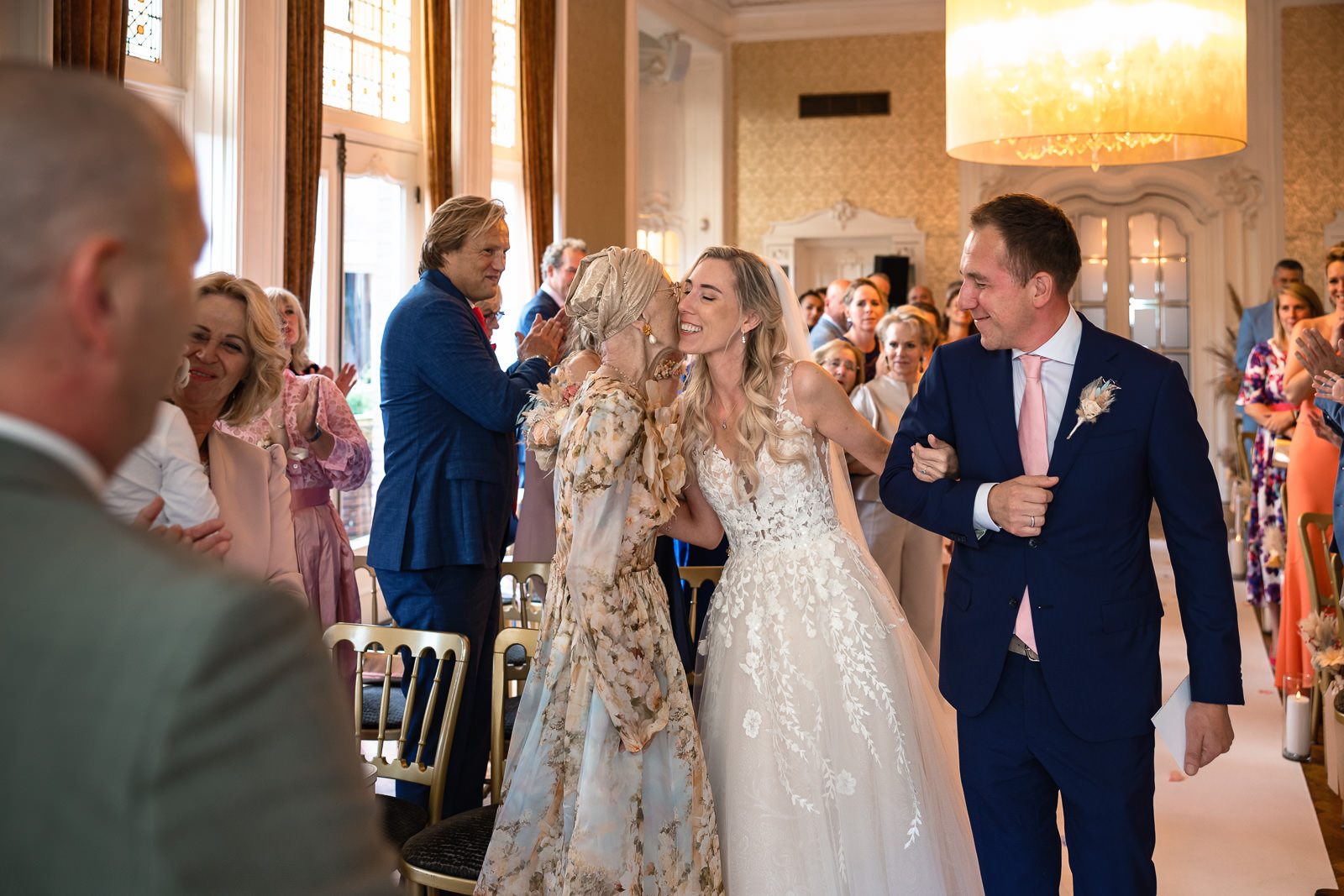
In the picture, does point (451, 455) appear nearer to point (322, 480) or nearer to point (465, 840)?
A: point (322, 480)

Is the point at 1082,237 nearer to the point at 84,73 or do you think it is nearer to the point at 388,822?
the point at 388,822

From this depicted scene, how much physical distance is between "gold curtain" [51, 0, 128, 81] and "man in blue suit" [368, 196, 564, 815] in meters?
1.97

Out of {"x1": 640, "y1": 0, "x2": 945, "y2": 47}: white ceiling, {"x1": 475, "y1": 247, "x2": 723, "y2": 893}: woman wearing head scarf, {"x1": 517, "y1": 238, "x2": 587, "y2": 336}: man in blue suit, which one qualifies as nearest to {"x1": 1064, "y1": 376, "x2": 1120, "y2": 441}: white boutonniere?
{"x1": 475, "y1": 247, "x2": 723, "y2": 893}: woman wearing head scarf

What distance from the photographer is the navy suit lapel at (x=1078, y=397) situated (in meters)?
2.28

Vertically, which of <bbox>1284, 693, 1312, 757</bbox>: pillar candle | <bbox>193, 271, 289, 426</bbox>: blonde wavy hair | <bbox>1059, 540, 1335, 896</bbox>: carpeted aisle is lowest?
<bbox>1059, 540, 1335, 896</bbox>: carpeted aisle

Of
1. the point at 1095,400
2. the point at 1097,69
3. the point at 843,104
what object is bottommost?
the point at 1095,400

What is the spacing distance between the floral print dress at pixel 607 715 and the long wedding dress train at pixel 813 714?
0.18 metres

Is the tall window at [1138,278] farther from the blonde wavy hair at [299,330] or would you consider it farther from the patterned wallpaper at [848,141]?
the blonde wavy hair at [299,330]

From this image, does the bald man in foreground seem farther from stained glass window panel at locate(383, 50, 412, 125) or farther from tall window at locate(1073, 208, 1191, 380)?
tall window at locate(1073, 208, 1191, 380)

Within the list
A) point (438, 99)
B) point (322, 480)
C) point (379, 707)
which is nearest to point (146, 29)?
point (438, 99)

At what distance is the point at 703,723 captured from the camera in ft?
9.07

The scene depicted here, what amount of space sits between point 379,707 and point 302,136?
364cm

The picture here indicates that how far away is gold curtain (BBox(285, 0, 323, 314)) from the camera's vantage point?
580cm

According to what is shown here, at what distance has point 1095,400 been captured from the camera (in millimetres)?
2234
